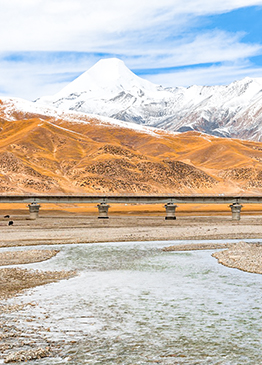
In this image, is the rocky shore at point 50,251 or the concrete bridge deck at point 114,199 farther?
the concrete bridge deck at point 114,199

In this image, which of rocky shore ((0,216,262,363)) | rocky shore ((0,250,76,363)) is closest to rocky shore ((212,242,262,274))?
rocky shore ((0,216,262,363))

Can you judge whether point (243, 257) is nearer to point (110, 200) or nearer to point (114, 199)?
point (110, 200)

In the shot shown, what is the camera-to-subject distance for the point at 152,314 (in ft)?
A: 63.4

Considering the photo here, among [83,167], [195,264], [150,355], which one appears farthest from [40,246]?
[83,167]

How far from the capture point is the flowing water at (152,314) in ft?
49.3

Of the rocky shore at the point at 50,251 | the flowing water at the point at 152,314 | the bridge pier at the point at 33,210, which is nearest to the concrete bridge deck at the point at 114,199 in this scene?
the bridge pier at the point at 33,210

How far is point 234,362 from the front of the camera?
14.4 m

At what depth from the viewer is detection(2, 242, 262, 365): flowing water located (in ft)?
49.3

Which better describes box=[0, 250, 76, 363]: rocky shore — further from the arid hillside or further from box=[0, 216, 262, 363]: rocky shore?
the arid hillside

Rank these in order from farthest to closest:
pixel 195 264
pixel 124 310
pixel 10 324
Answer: pixel 195 264, pixel 124 310, pixel 10 324

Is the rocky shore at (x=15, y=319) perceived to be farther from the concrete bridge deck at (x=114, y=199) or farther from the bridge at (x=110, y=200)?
the concrete bridge deck at (x=114, y=199)

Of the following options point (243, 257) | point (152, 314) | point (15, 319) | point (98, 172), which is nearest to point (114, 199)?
point (243, 257)

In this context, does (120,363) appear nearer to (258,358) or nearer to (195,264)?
(258,358)

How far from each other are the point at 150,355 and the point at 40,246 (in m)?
28.7
